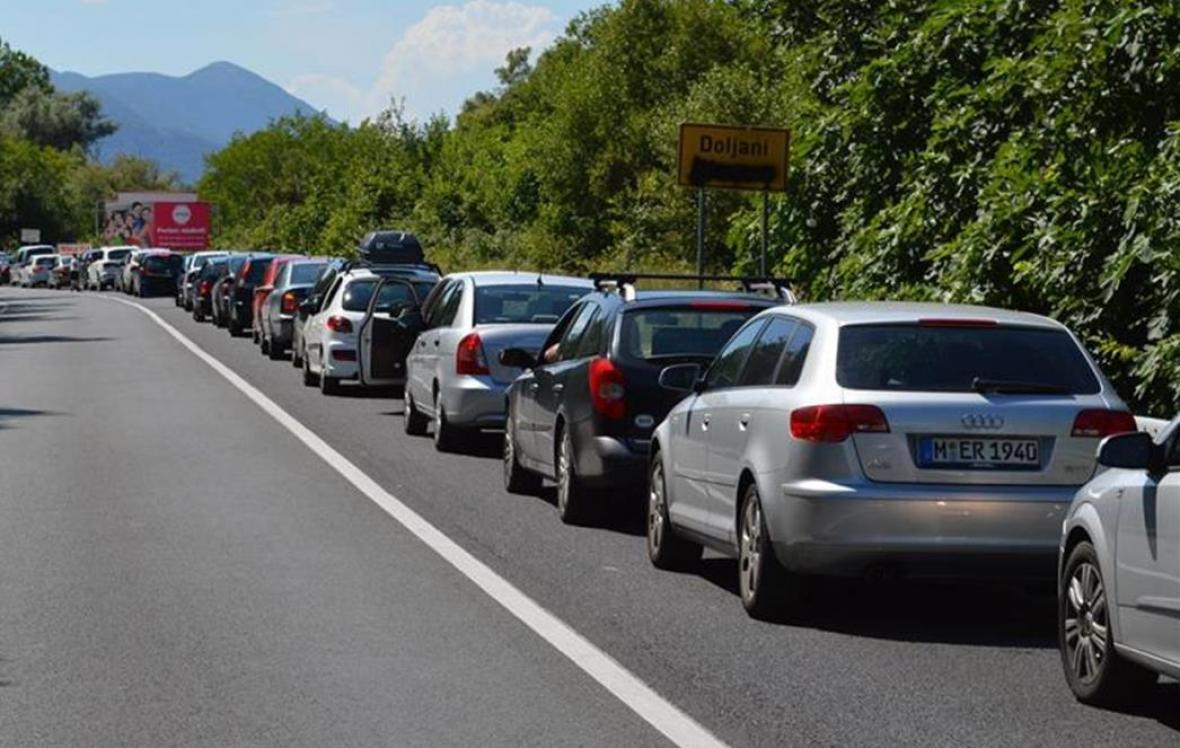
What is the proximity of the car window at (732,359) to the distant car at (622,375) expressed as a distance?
1679mm

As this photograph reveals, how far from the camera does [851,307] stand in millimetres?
11555

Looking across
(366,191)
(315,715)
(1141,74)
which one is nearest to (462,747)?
(315,715)

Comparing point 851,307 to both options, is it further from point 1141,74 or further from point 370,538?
point 1141,74

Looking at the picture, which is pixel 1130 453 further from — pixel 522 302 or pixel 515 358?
pixel 522 302

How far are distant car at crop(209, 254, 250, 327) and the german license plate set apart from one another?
38931mm

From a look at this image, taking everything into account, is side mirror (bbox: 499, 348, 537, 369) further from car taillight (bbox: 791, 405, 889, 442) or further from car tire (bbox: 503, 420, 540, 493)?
car taillight (bbox: 791, 405, 889, 442)

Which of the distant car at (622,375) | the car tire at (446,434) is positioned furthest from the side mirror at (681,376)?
the car tire at (446,434)

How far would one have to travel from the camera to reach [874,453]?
1057cm

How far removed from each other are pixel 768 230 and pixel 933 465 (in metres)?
16.2

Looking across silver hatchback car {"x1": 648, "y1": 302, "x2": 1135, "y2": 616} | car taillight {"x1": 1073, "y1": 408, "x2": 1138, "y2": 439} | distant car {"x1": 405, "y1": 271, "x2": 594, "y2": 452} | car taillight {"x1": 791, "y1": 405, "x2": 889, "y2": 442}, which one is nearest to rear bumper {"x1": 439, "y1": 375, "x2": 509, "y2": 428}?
distant car {"x1": 405, "y1": 271, "x2": 594, "y2": 452}

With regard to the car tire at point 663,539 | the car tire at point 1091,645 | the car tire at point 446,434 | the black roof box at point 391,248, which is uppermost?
the car tire at point 1091,645

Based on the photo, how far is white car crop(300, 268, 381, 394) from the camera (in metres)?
28.2

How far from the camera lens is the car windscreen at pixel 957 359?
1080 cm

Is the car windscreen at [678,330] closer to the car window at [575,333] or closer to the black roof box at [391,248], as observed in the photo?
the car window at [575,333]
